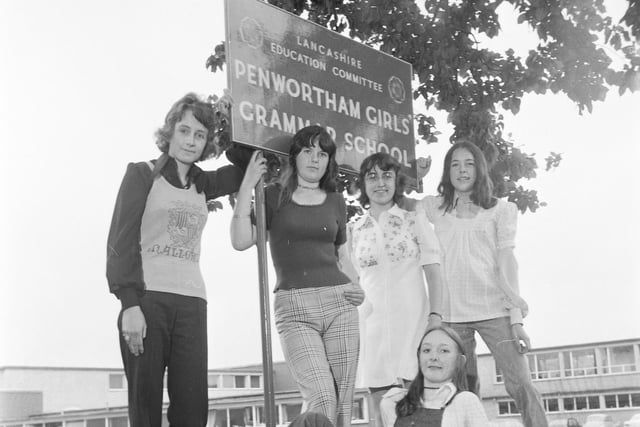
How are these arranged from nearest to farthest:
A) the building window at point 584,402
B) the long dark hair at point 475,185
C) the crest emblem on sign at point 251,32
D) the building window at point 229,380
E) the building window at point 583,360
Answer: the crest emblem on sign at point 251,32 → the long dark hair at point 475,185 → the building window at point 229,380 → the building window at point 584,402 → the building window at point 583,360

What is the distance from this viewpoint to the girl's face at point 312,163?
4.93 m

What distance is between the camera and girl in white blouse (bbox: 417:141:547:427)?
539 centimetres

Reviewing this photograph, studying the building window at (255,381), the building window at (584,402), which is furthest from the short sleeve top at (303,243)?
the building window at (255,381)

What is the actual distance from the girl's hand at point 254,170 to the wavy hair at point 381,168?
0.69 metres

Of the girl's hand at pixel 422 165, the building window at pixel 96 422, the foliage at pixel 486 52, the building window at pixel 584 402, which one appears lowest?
the building window at pixel 584 402

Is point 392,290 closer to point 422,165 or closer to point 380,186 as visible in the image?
point 380,186

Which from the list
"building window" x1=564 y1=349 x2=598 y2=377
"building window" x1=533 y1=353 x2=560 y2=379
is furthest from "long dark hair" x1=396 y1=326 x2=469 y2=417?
"building window" x1=533 y1=353 x2=560 y2=379

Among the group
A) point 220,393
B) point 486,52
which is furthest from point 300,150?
point 220,393

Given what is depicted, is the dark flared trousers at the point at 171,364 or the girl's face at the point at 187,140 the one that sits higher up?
the girl's face at the point at 187,140

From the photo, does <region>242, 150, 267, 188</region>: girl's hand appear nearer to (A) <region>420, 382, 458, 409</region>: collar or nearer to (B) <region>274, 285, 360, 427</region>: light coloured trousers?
(B) <region>274, 285, 360, 427</region>: light coloured trousers

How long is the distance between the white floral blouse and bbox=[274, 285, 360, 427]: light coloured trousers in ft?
1.61

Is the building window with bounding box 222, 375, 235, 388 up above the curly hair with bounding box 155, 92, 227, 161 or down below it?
below

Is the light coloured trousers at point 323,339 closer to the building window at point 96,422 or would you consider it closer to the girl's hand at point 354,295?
the girl's hand at point 354,295

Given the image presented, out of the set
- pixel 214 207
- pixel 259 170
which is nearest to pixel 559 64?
pixel 214 207
